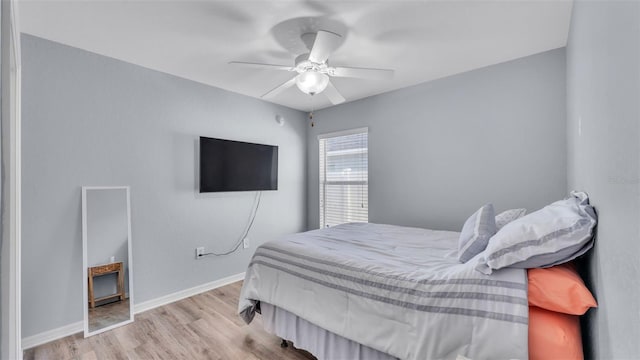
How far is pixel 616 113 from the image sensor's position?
82 centimetres

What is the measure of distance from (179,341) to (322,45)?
2.54m

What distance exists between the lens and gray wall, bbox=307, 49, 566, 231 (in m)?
2.68

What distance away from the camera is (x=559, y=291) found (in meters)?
1.14

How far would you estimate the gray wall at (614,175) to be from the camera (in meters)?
0.64

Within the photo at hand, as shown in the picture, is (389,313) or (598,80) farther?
(389,313)

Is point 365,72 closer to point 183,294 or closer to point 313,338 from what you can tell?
point 313,338

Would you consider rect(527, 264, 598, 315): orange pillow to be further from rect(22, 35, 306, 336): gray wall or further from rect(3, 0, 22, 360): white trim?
rect(22, 35, 306, 336): gray wall

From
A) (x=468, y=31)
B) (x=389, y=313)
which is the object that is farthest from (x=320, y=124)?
(x=389, y=313)

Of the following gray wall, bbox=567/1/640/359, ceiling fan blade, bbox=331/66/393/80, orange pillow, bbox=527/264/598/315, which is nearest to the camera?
gray wall, bbox=567/1/640/359

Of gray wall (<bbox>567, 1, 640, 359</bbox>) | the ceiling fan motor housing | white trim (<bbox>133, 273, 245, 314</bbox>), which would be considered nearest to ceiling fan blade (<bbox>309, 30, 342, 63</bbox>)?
the ceiling fan motor housing

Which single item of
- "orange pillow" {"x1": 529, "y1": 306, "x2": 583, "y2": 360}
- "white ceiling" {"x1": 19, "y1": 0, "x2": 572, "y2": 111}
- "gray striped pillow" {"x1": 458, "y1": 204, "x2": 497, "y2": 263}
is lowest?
"orange pillow" {"x1": 529, "y1": 306, "x2": 583, "y2": 360}

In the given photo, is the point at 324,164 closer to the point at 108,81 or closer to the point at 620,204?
the point at 108,81

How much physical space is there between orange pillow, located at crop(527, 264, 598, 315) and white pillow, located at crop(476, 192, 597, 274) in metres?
0.05

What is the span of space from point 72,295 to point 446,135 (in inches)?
158
